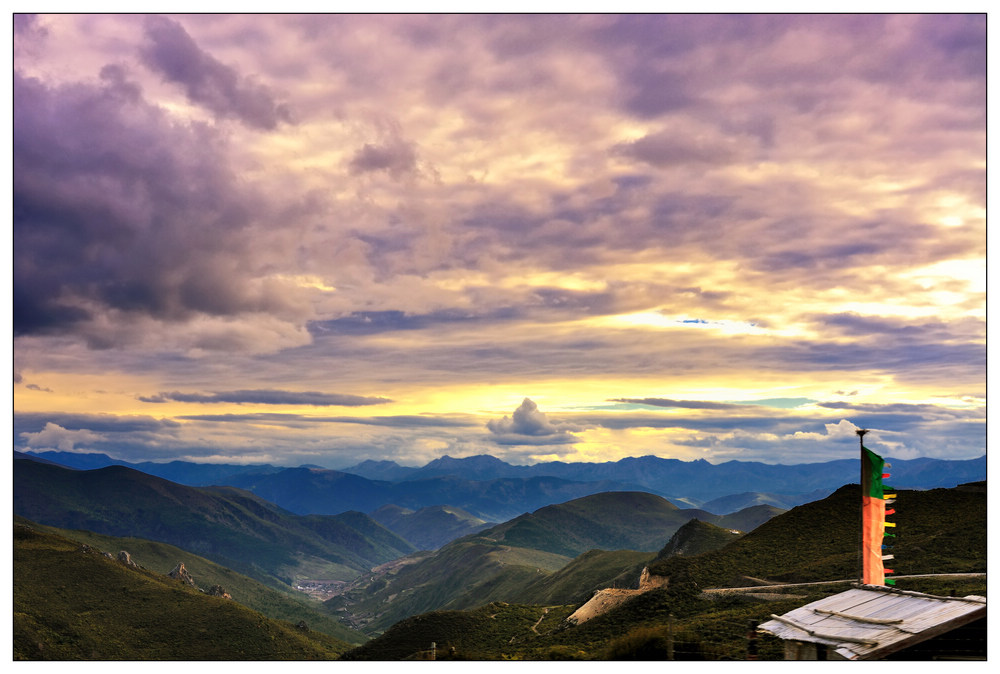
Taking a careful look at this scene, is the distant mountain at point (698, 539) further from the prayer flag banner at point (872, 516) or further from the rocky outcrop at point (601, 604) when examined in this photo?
the prayer flag banner at point (872, 516)

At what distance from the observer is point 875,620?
30172 mm

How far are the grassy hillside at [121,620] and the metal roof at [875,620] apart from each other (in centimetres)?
11380

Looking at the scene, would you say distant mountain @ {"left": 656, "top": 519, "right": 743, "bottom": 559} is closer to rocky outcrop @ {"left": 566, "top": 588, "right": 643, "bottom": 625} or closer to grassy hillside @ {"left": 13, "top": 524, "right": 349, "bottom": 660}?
rocky outcrop @ {"left": 566, "top": 588, "right": 643, "bottom": 625}

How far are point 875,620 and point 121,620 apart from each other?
146 meters

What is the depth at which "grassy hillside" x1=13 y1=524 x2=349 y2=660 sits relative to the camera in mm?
122625

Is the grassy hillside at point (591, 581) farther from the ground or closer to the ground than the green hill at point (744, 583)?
closer to the ground

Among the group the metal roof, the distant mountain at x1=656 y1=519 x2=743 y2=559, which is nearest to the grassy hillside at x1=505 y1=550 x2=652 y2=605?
the distant mountain at x1=656 y1=519 x2=743 y2=559

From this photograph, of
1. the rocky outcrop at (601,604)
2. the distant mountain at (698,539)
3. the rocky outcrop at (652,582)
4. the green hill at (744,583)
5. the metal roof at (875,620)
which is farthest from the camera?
the distant mountain at (698,539)

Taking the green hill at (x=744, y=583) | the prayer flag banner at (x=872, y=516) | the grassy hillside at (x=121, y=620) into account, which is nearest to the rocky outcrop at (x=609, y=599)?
the green hill at (x=744, y=583)

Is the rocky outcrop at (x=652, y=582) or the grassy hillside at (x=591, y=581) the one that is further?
the grassy hillside at (x=591, y=581)

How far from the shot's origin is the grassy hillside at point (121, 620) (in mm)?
122625

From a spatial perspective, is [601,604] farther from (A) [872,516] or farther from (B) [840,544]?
(A) [872,516]

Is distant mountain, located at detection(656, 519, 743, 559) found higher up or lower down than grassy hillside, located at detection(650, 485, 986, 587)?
lower down

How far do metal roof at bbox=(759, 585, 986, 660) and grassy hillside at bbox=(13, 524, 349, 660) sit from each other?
114 m
